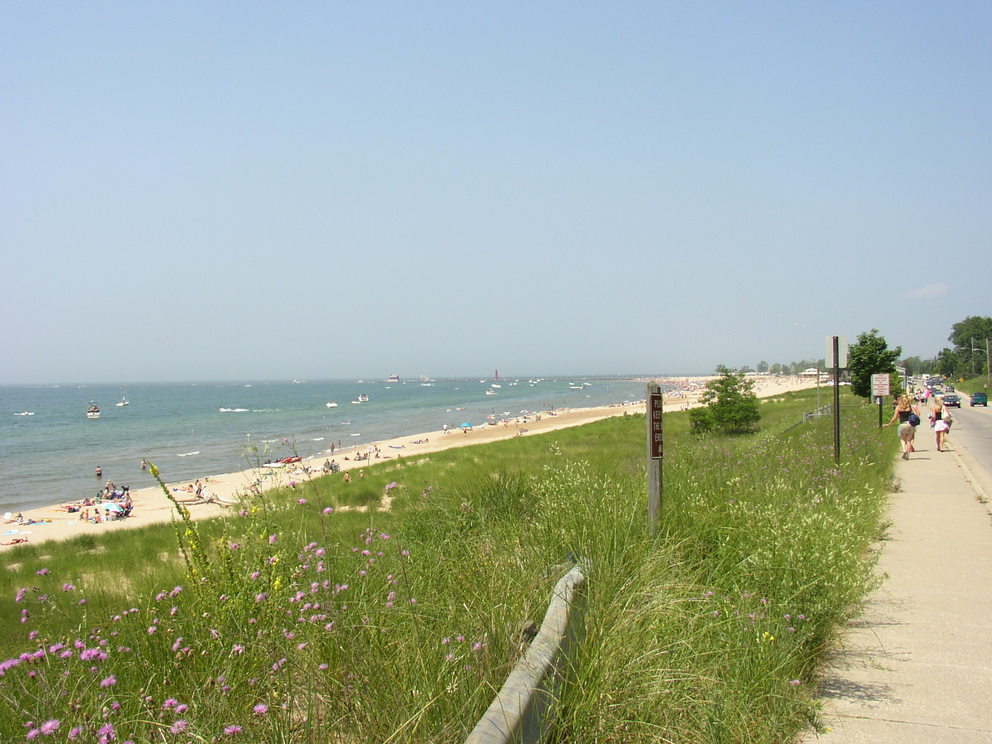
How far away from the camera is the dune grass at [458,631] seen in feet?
8.98

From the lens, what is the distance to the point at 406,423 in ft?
222

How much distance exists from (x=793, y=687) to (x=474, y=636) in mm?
1815

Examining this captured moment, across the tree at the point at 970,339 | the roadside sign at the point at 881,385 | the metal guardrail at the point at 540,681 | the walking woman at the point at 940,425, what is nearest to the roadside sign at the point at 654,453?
the metal guardrail at the point at 540,681

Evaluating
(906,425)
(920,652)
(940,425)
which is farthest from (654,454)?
(940,425)

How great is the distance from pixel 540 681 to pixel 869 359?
48.6 meters

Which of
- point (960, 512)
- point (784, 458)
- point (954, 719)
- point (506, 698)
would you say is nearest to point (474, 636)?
point (506, 698)

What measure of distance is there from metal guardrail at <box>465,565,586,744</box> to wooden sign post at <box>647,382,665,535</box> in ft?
5.94

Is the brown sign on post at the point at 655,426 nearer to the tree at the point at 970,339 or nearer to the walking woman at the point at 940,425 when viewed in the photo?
the walking woman at the point at 940,425

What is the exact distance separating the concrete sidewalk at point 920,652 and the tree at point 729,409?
65.9ft

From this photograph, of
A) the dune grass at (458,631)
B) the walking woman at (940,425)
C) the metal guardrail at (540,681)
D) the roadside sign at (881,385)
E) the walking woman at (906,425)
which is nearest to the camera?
the metal guardrail at (540,681)

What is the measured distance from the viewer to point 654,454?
18.5ft

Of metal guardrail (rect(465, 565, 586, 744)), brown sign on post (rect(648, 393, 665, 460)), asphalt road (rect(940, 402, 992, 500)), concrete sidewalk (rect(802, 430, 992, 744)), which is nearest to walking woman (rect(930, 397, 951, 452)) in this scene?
asphalt road (rect(940, 402, 992, 500))

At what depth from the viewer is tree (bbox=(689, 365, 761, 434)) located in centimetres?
2903

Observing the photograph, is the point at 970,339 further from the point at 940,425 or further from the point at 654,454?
the point at 654,454
